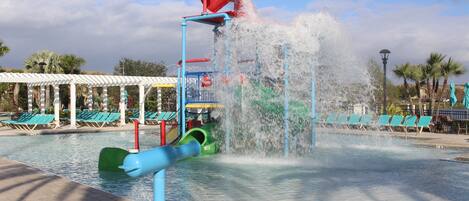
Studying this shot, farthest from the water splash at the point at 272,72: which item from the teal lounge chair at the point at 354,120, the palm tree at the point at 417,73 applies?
the palm tree at the point at 417,73

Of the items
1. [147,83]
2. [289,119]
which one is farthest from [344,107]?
[147,83]

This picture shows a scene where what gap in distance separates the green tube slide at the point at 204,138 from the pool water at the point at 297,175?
357mm

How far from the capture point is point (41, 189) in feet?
25.7

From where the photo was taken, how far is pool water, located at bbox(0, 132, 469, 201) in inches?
312

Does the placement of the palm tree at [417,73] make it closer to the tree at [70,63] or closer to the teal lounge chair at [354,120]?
the teal lounge chair at [354,120]

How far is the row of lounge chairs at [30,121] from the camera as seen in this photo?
24438 mm

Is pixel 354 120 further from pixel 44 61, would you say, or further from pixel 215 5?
pixel 44 61

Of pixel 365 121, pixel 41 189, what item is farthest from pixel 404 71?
pixel 41 189

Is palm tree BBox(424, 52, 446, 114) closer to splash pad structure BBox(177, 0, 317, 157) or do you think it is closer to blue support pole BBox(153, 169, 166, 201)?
splash pad structure BBox(177, 0, 317, 157)

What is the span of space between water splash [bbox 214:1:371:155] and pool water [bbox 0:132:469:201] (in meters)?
0.55

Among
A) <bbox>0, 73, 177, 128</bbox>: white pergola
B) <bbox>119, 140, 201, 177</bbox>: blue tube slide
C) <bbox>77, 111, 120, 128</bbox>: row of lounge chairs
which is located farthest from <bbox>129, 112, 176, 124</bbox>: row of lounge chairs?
<bbox>119, 140, 201, 177</bbox>: blue tube slide

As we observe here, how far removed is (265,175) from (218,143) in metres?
3.66

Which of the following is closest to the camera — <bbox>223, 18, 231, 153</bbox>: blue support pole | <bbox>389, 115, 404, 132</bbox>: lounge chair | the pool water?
the pool water

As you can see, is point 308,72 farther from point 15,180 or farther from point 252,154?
point 15,180
